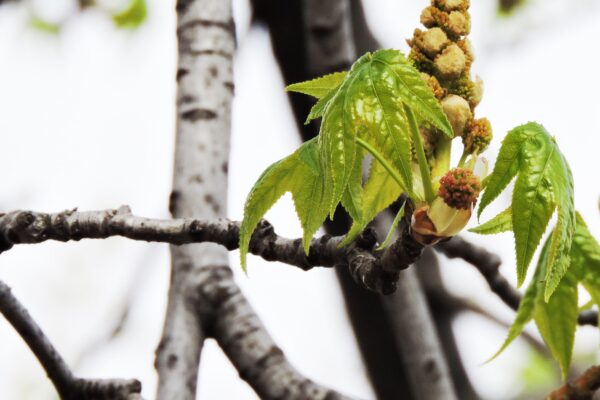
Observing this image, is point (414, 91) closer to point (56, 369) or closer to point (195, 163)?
point (56, 369)

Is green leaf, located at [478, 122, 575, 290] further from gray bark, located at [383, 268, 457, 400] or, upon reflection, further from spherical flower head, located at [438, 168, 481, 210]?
gray bark, located at [383, 268, 457, 400]

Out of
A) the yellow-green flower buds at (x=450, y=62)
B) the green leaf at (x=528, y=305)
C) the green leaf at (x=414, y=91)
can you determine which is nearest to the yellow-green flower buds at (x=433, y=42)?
the yellow-green flower buds at (x=450, y=62)

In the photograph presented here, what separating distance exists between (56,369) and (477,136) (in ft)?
3.20

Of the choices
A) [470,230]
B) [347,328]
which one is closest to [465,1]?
[470,230]

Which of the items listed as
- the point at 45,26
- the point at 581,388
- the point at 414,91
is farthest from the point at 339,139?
the point at 45,26

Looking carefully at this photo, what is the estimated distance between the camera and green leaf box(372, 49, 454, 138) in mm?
1271

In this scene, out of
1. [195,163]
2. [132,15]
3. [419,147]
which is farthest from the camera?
[132,15]

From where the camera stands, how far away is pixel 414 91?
4.22 feet

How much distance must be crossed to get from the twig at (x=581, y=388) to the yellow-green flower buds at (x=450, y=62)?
519 mm

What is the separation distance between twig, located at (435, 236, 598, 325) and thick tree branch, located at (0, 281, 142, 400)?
93 cm

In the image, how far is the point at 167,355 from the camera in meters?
2.14

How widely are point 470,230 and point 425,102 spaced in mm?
354

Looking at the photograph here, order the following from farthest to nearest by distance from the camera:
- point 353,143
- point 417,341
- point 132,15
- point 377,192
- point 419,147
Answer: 1. point 132,15
2. point 417,341
3. point 377,192
4. point 419,147
5. point 353,143

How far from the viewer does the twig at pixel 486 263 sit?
2.43 meters
